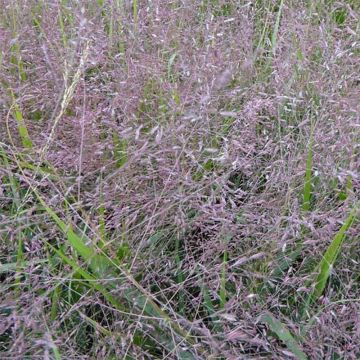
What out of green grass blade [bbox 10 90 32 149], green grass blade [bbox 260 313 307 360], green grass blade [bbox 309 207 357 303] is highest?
green grass blade [bbox 10 90 32 149]

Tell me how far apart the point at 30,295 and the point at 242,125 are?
2.28 feet

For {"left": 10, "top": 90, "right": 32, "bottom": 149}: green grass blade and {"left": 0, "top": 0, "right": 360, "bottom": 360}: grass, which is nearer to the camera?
{"left": 0, "top": 0, "right": 360, "bottom": 360}: grass

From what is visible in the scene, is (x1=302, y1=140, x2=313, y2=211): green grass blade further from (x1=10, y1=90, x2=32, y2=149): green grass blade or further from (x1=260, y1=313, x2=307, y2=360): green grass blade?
(x1=10, y1=90, x2=32, y2=149): green grass blade

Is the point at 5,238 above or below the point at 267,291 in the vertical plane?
above

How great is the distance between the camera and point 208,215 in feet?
4.37

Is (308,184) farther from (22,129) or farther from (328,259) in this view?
(22,129)

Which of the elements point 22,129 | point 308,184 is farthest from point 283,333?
point 22,129

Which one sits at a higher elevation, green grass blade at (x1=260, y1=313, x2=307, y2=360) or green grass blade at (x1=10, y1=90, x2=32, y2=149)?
green grass blade at (x1=10, y1=90, x2=32, y2=149)

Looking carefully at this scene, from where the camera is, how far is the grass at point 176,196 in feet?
3.90

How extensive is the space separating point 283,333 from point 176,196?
37cm

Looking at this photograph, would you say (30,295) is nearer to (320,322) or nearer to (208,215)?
(208,215)

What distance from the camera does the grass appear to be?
1.19 metres


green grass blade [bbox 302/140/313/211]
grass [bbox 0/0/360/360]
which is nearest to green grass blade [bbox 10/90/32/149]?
grass [bbox 0/0/360/360]

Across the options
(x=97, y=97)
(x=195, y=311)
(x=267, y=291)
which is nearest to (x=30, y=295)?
(x=195, y=311)
